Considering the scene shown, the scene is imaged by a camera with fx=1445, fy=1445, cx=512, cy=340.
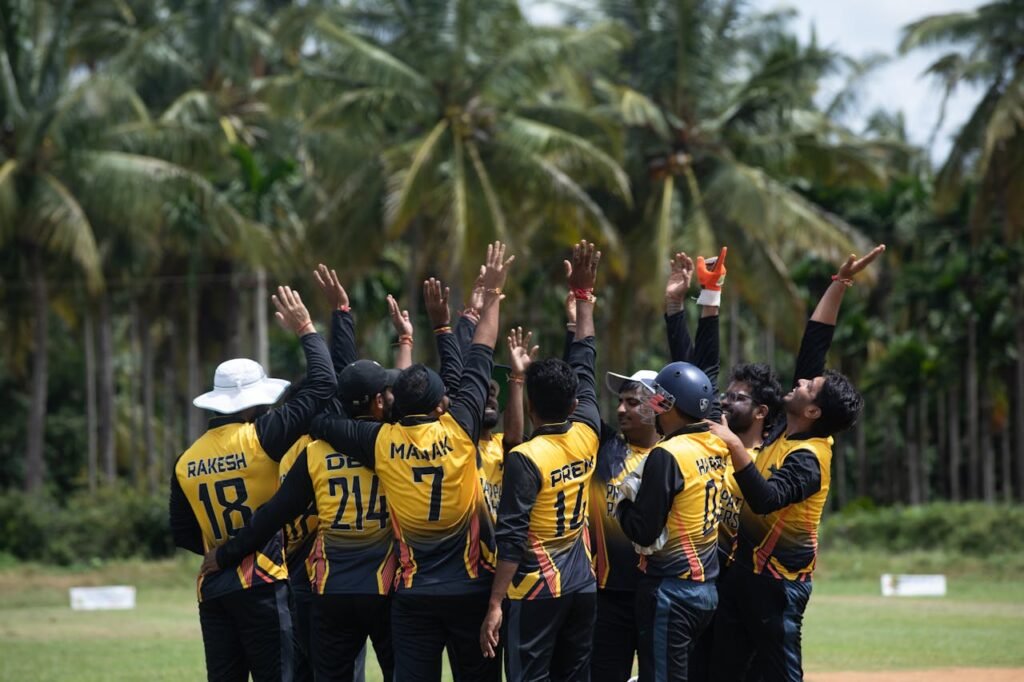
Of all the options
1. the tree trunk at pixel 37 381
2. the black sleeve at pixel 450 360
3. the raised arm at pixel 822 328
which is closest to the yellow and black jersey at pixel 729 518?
the raised arm at pixel 822 328

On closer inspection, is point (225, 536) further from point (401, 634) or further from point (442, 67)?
point (442, 67)

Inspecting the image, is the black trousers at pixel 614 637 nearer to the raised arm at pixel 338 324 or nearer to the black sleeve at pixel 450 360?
the black sleeve at pixel 450 360

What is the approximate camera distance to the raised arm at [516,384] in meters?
8.42

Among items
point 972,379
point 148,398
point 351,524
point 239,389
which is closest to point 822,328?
point 351,524

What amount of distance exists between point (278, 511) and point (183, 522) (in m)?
0.86

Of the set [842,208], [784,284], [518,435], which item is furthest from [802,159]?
[518,435]

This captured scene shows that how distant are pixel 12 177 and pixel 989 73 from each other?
2197cm

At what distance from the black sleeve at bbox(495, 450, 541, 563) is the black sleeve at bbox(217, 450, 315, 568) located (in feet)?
3.81

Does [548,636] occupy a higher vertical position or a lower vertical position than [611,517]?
lower

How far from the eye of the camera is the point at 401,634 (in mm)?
7836

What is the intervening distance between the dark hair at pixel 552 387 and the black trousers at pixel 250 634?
1894mm

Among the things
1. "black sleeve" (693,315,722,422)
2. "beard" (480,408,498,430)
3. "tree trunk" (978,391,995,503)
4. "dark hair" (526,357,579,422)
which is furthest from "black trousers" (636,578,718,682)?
"tree trunk" (978,391,995,503)

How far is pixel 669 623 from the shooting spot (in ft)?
26.0

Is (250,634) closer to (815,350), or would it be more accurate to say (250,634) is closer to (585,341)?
(585,341)
